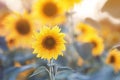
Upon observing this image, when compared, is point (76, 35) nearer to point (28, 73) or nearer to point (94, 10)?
point (94, 10)

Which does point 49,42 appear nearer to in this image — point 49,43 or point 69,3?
point 49,43

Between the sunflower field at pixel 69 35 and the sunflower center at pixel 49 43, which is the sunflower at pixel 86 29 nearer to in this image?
the sunflower field at pixel 69 35

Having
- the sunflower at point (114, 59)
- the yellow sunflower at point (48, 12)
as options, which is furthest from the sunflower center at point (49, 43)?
the sunflower at point (114, 59)

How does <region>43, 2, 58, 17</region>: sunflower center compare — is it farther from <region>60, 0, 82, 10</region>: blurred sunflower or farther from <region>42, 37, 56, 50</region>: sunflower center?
<region>42, 37, 56, 50</region>: sunflower center

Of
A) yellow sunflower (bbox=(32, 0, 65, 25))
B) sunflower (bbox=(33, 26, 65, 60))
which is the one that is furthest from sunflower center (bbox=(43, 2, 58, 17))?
sunflower (bbox=(33, 26, 65, 60))

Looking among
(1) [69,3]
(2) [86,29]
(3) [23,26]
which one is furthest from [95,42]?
(3) [23,26]

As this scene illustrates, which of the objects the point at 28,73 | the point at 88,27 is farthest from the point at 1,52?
the point at 88,27
